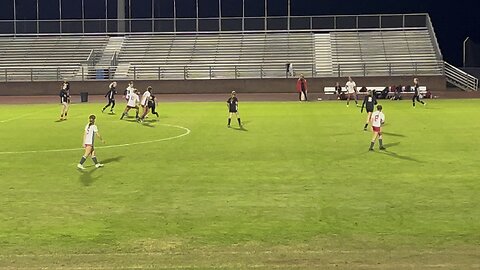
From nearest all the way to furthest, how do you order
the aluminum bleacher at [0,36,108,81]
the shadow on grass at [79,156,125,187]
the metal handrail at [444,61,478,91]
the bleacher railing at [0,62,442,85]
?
the shadow on grass at [79,156,125,187] < the metal handrail at [444,61,478,91] < the bleacher railing at [0,62,442,85] < the aluminum bleacher at [0,36,108,81]

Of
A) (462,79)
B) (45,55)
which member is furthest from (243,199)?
(45,55)

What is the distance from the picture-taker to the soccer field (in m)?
11.7

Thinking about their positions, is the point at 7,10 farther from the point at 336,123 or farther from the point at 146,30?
the point at 336,123

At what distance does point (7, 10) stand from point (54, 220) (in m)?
59.4

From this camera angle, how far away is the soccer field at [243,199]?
11.7 m

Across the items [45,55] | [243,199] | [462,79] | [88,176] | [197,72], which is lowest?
[243,199]

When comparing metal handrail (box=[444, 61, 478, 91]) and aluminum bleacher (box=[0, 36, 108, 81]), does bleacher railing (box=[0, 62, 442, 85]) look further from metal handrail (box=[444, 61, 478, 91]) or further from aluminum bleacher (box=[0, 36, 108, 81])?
metal handrail (box=[444, 61, 478, 91])

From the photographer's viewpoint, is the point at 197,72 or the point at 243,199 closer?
the point at 243,199

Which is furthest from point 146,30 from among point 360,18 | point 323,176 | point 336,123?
point 323,176

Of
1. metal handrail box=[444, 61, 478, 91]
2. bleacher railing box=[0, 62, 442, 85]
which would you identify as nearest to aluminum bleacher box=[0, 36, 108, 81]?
bleacher railing box=[0, 62, 442, 85]

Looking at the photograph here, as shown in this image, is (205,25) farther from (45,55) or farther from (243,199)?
(243,199)

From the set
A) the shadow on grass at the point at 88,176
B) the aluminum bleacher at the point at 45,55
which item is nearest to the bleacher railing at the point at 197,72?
the aluminum bleacher at the point at 45,55

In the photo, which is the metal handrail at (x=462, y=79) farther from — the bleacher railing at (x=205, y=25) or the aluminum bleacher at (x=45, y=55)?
the aluminum bleacher at (x=45, y=55)

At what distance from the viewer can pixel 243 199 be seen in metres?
16.0
